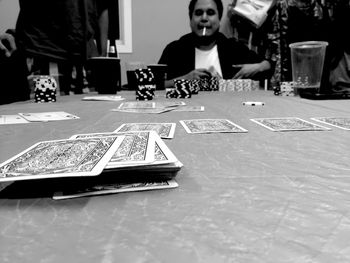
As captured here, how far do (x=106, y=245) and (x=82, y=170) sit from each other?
158 millimetres

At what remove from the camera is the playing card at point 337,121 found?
106 cm

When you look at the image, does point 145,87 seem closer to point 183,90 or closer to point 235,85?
point 183,90

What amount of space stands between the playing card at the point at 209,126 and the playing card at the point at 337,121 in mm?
286

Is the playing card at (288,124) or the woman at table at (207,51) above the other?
the woman at table at (207,51)

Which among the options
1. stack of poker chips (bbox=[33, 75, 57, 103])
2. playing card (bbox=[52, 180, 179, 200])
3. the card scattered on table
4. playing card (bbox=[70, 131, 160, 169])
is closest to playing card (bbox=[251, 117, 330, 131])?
playing card (bbox=[70, 131, 160, 169])

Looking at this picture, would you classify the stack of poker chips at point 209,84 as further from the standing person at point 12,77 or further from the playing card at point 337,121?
the playing card at point 337,121

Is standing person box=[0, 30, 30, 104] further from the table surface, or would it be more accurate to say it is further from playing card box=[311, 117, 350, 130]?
playing card box=[311, 117, 350, 130]

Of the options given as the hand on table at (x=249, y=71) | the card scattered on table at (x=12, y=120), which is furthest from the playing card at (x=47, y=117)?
the hand on table at (x=249, y=71)

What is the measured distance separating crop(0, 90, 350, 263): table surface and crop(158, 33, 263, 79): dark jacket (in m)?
2.80

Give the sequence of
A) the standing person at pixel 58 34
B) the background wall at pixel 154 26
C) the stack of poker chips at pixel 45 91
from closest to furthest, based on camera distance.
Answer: the stack of poker chips at pixel 45 91
the standing person at pixel 58 34
the background wall at pixel 154 26

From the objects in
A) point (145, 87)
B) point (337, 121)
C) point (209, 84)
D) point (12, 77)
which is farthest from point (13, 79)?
point (337, 121)

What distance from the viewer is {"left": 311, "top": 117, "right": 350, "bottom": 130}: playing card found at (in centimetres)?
106

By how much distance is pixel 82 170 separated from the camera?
0.50m

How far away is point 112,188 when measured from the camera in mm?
531
